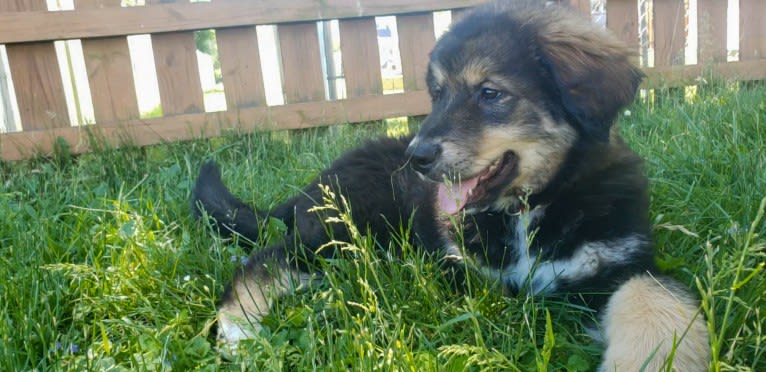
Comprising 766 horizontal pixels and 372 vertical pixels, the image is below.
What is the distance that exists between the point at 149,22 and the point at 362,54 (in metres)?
1.61

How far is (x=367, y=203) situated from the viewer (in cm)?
260

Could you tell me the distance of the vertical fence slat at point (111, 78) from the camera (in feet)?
15.0

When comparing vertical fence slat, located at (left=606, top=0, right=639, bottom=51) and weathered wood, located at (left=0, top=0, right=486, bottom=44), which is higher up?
weathered wood, located at (left=0, top=0, right=486, bottom=44)

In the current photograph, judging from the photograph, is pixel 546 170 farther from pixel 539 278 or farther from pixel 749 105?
pixel 749 105

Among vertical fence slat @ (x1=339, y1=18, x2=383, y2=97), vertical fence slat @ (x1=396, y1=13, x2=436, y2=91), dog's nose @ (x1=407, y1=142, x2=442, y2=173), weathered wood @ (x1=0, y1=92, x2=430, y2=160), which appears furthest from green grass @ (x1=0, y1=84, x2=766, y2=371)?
vertical fence slat @ (x1=396, y1=13, x2=436, y2=91)

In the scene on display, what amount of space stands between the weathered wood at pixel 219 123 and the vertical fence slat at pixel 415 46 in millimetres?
177

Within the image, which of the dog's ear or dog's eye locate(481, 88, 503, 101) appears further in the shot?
dog's eye locate(481, 88, 503, 101)

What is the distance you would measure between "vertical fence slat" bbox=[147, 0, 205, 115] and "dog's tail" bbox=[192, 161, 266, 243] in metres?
2.22

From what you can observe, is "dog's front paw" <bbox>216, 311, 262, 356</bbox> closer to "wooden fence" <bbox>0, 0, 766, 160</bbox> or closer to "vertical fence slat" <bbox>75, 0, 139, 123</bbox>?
"wooden fence" <bbox>0, 0, 766, 160</bbox>

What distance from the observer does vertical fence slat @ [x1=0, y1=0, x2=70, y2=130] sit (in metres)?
4.45

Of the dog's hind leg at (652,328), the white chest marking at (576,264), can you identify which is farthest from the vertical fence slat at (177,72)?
the dog's hind leg at (652,328)

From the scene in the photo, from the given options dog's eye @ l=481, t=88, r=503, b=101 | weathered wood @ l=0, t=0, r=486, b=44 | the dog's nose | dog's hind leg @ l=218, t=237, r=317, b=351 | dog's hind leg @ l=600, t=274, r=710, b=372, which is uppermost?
weathered wood @ l=0, t=0, r=486, b=44

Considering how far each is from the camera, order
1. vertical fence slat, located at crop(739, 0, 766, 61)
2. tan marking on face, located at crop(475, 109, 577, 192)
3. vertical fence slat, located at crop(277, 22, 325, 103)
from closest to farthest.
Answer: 1. tan marking on face, located at crop(475, 109, 577, 192)
2. vertical fence slat, located at crop(277, 22, 325, 103)
3. vertical fence slat, located at crop(739, 0, 766, 61)

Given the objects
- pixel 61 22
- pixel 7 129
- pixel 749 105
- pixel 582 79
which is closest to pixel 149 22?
pixel 61 22
